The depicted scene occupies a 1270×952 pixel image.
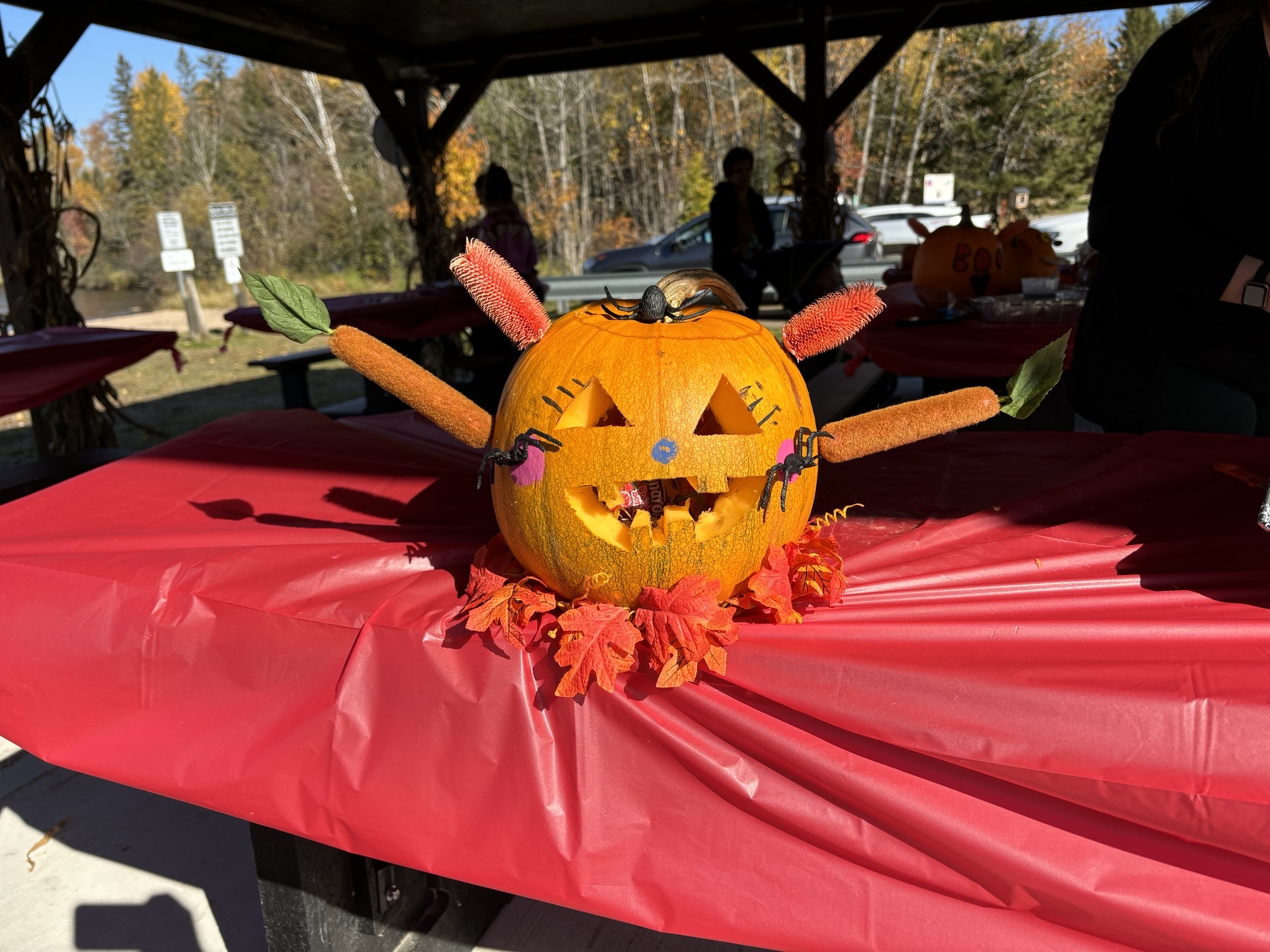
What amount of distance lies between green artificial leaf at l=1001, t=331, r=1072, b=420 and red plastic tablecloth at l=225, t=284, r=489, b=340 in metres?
4.15

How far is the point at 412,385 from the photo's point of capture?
52.2 inches

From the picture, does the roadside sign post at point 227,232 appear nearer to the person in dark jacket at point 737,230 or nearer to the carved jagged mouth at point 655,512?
the person in dark jacket at point 737,230

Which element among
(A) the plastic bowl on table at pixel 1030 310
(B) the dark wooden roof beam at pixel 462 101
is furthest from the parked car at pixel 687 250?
(A) the plastic bowl on table at pixel 1030 310

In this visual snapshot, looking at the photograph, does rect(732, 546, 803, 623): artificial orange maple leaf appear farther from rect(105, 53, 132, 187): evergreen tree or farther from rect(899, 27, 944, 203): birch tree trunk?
rect(105, 53, 132, 187): evergreen tree

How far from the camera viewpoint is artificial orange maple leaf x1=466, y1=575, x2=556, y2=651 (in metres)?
1.19

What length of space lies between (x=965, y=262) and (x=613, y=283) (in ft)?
37.5

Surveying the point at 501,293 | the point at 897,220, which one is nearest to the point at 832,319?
the point at 501,293

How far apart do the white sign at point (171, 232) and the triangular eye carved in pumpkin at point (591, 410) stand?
13.2 metres

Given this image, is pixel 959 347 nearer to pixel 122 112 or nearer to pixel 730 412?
pixel 730 412

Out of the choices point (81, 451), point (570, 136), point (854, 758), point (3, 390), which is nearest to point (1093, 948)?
point (854, 758)

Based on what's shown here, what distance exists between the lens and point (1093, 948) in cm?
103

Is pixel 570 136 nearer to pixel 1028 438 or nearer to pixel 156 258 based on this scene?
pixel 156 258

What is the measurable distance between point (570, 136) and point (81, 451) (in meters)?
24.7

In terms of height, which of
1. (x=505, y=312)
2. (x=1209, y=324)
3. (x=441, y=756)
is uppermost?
(x=505, y=312)
